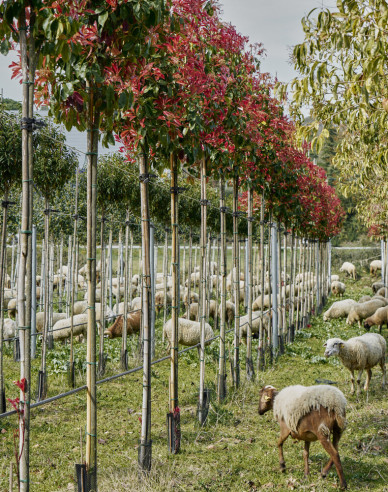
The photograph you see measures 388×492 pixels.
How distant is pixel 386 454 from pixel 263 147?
6330 mm

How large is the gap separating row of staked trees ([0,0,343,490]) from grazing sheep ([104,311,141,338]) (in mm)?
5913

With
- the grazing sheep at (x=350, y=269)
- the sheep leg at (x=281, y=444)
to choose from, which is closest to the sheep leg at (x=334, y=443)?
the sheep leg at (x=281, y=444)

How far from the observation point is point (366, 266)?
41.6m

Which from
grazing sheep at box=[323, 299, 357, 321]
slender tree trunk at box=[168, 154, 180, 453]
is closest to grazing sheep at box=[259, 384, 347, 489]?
slender tree trunk at box=[168, 154, 180, 453]

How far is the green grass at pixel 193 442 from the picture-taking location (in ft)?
19.4

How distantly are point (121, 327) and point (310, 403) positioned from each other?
9.70m

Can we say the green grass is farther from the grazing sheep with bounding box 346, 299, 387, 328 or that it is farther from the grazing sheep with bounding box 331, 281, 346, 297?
the grazing sheep with bounding box 331, 281, 346, 297

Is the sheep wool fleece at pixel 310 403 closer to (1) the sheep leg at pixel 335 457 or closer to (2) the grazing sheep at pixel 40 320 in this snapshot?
(1) the sheep leg at pixel 335 457

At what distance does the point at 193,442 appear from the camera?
7.16 metres

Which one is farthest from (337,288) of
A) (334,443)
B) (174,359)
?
(334,443)

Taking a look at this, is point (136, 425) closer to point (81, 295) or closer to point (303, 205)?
point (303, 205)

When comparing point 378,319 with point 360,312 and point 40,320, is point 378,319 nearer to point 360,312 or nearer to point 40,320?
point 360,312

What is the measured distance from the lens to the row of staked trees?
3783 mm

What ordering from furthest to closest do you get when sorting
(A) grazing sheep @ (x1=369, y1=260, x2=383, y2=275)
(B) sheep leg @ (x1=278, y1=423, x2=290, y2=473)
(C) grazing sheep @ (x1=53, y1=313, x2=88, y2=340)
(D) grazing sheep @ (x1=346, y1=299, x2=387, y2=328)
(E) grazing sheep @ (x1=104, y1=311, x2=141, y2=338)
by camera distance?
(A) grazing sheep @ (x1=369, y1=260, x2=383, y2=275) → (D) grazing sheep @ (x1=346, y1=299, x2=387, y2=328) → (E) grazing sheep @ (x1=104, y1=311, x2=141, y2=338) → (C) grazing sheep @ (x1=53, y1=313, x2=88, y2=340) → (B) sheep leg @ (x1=278, y1=423, x2=290, y2=473)
